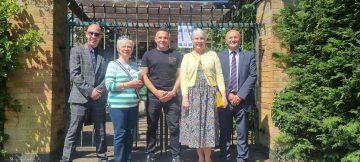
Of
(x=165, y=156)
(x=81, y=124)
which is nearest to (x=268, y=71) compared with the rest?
(x=165, y=156)

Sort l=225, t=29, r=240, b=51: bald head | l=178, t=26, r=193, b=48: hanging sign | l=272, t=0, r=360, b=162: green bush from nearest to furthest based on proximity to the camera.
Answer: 1. l=272, t=0, r=360, b=162: green bush
2. l=225, t=29, r=240, b=51: bald head
3. l=178, t=26, r=193, b=48: hanging sign

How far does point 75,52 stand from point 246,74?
2.19m

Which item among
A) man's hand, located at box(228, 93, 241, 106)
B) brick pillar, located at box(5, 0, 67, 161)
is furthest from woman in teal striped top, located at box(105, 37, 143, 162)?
man's hand, located at box(228, 93, 241, 106)

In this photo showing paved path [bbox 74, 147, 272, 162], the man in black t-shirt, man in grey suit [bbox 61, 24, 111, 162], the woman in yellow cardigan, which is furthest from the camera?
paved path [bbox 74, 147, 272, 162]

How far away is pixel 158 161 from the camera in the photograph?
17.0 feet

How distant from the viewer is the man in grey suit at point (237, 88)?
4.71 meters

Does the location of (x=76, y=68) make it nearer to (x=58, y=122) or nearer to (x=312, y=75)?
(x=58, y=122)

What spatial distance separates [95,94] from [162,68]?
0.89 meters

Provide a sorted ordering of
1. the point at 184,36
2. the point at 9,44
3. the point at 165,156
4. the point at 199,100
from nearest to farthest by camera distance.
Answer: the point at 199,100 < the point at 9,44 < the point at 165,156 < the point at 184,36

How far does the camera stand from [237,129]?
15.7 ft

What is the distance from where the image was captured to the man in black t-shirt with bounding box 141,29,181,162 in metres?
4.62

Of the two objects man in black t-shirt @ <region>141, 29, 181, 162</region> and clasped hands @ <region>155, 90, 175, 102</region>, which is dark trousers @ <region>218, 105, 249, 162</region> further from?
clasped hands @ <region>155, 90, 175, 102</region>

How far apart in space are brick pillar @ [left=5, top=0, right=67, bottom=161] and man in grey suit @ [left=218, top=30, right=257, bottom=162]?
2288 millimetres

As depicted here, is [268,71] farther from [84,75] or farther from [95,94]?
[84,75]
